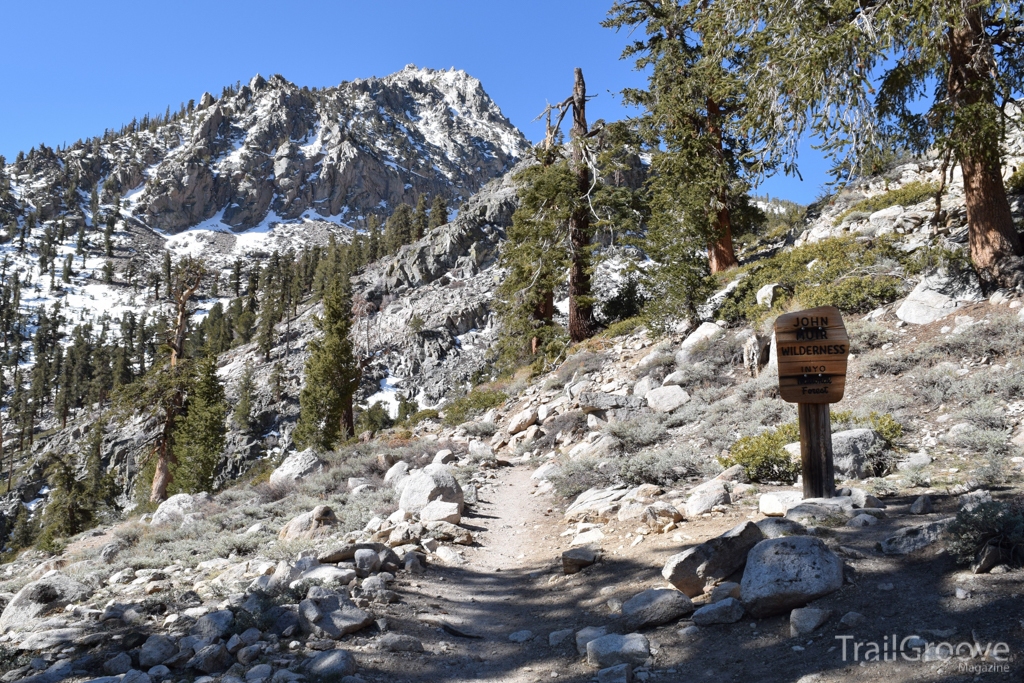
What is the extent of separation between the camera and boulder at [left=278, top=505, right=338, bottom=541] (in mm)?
7578

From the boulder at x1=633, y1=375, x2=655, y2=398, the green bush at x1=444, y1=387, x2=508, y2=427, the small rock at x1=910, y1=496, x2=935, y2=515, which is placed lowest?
the small rock at x1=910, y1=496, x2=935, y2=515

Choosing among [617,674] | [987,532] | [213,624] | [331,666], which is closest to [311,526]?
[213,624]

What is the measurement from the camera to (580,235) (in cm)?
1909

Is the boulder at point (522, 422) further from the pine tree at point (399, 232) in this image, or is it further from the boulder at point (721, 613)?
the pine tree at point (399, 232)

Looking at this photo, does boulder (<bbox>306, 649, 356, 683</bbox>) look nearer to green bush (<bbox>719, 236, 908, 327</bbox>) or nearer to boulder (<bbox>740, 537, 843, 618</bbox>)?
boulder (<bbox>740, 537, 843, 618</bbox>)

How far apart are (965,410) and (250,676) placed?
24.4 ft

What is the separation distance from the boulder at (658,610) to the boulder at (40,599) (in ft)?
17.6

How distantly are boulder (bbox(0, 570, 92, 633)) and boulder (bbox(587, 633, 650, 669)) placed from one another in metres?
5.14

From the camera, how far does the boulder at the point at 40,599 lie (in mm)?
5332

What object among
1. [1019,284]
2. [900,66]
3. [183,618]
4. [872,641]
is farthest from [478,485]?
[900,66]

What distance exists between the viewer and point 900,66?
995 centimetres

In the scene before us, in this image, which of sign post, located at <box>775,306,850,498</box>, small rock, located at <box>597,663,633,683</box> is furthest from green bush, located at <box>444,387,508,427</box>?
small rock, located at <box>597,663,633,683</box>

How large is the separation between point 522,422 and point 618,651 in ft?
31.4

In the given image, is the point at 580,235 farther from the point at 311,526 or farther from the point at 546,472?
the point at 311,526
